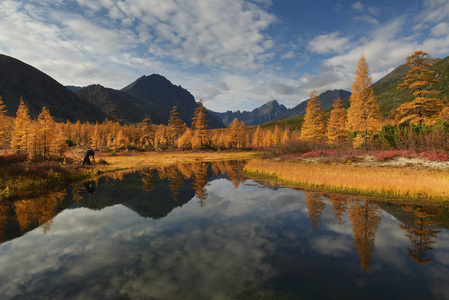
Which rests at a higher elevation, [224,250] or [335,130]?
[335,130]

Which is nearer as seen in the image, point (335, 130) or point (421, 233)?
point (421, 233)

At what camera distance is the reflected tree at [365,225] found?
709 cm

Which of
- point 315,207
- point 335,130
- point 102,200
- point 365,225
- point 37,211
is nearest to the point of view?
point 365,225

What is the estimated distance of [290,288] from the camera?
17.5ft

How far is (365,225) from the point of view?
9438 millimetres

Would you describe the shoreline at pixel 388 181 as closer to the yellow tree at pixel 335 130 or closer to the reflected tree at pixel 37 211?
the reflected tree at pixel 37 211

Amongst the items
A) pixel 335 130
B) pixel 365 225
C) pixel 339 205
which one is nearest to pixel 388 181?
pixel 339 205

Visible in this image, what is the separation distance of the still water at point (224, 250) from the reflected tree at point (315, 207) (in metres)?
0.10

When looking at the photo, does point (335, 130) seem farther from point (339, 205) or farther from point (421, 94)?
point (339, 205)

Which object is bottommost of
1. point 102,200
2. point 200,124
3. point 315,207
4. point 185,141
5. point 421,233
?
point 102,200

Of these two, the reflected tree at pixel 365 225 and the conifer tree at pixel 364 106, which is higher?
the conifer tree at pixel 364 106

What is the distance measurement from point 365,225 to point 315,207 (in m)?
3.22

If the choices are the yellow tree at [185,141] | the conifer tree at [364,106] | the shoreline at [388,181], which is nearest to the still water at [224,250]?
the shoreline at [388,181]

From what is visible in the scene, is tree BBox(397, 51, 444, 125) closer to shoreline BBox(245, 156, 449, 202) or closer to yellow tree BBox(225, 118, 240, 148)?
shoreline BBox(245, 156, 449, 202)
